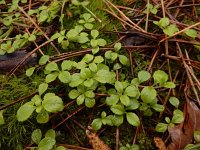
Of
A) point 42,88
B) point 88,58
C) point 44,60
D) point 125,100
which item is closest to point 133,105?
point 125,100

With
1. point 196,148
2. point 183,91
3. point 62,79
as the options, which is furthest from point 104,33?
point 196,148

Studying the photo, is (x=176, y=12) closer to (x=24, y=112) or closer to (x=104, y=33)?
(x=104, y=33)

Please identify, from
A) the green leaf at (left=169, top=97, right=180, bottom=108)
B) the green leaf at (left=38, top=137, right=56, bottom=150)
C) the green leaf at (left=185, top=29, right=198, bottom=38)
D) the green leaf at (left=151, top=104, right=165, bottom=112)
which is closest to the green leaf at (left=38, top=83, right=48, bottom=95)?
the green leaf at (left=38, top=137, right=56, bottom=150)

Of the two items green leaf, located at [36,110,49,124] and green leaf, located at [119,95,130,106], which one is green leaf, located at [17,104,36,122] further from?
green leaf, located at [119,95,130,106]

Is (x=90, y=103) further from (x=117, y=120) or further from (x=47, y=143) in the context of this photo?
(x=47, y=143)

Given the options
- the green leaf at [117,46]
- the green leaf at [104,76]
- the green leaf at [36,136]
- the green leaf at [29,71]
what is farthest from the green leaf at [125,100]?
the green leaf at [29,71]
